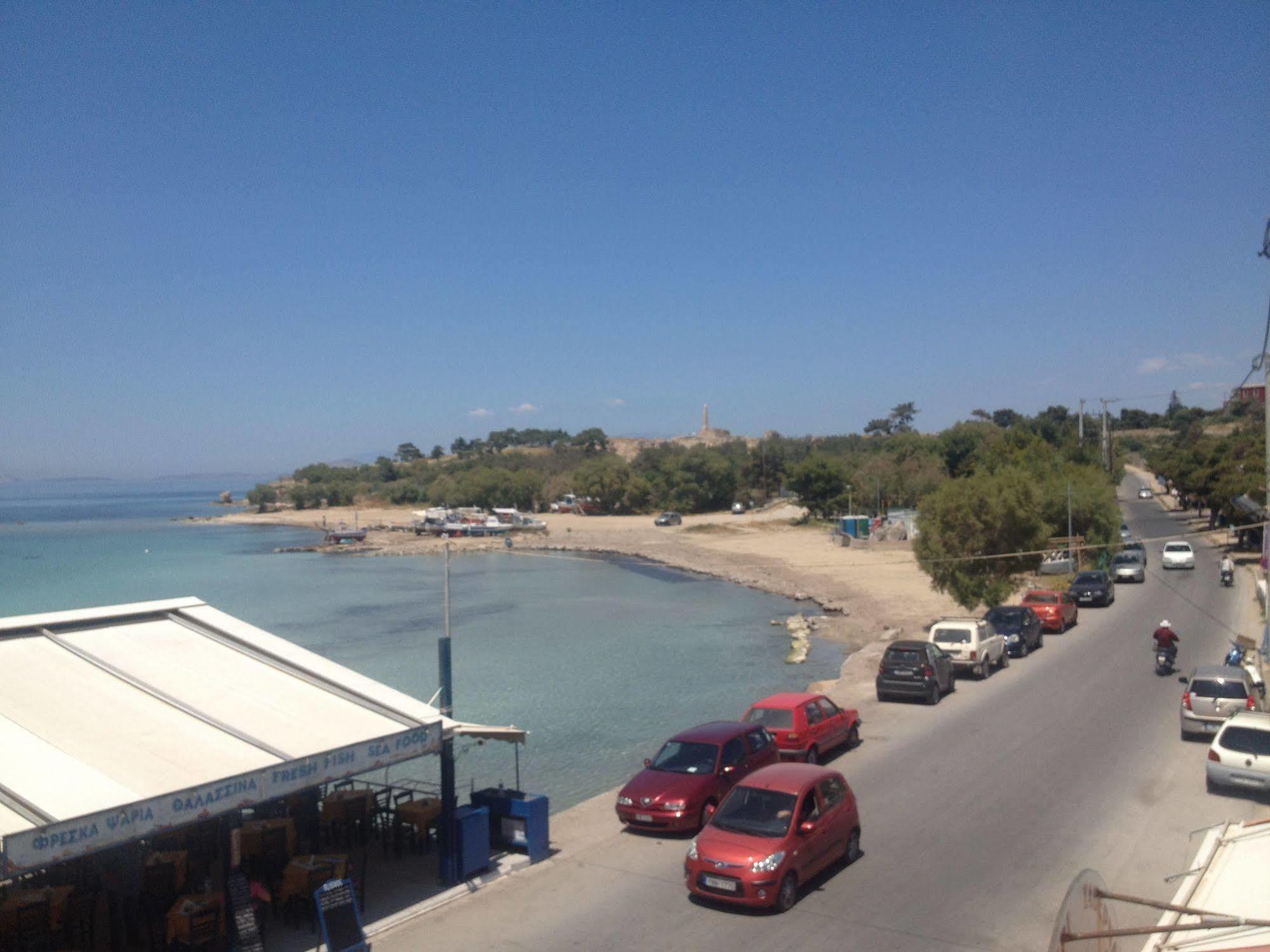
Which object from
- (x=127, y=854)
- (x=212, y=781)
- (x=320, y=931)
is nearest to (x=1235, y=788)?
(x=320, y=931)

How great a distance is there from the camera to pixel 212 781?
916 centimetres

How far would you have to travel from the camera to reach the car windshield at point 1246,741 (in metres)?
14.2

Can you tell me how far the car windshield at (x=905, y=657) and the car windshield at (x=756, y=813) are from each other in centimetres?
1140

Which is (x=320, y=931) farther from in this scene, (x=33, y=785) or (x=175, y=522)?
(x=175, y=522)

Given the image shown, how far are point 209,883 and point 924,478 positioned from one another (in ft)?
301

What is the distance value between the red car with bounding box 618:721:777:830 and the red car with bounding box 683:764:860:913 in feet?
5.21

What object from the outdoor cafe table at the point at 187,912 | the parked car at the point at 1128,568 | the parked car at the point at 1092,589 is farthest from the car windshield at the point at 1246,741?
the parked car at the point at 1128,568

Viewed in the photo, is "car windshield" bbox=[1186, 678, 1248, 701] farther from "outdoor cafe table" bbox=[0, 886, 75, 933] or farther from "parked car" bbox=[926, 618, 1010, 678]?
"outdoor cafe table" bbox=[0, 886, 75, 933]

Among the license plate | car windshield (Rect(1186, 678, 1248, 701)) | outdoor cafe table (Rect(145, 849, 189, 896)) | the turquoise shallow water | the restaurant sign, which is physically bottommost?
the turquoise shallow water

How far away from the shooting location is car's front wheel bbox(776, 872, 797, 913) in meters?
10.6

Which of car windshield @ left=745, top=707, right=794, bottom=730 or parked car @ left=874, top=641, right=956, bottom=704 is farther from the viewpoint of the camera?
parked car @ left=874, top=641, right=956, bottom=704

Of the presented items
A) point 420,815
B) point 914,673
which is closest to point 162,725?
point 420,815

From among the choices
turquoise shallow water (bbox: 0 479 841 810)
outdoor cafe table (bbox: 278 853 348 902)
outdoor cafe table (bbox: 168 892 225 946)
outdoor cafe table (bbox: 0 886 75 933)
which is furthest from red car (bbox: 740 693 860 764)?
outdoor cafe table (bbox: 0 886 75 933)

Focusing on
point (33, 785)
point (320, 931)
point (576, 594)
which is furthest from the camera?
point (576, 594)
